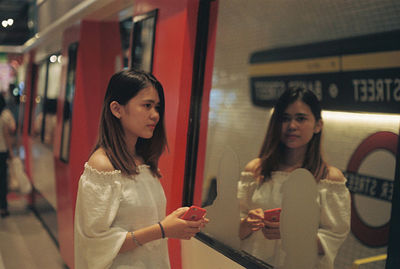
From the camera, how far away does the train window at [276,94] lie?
141 cm

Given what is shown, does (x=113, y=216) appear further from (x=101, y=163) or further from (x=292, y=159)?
(x=292, y=159)

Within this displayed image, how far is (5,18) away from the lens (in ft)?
23.7

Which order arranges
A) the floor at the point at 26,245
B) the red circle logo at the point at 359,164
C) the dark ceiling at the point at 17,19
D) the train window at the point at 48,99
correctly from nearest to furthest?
the red circle logo at the point at 359,164
the floor at the point at 26,245
the train window at the point at 48,99
the dark ceiling at the point at 17,19

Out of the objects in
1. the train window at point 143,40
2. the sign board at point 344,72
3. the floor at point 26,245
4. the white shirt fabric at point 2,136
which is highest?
the train window at point 143,40

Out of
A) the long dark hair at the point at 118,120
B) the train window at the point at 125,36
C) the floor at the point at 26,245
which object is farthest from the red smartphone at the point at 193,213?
the floor at the point at 26,245

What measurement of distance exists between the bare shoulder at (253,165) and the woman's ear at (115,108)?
0.64 m

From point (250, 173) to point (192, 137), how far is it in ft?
1.88

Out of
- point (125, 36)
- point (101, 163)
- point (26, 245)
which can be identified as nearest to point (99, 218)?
point (101, 163)

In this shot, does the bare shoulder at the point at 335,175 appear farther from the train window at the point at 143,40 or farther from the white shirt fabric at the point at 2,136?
the white shirt fabric at the point at 2,136

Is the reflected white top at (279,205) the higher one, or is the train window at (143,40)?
the train window at (143,40)

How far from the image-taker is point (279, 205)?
1795 mm

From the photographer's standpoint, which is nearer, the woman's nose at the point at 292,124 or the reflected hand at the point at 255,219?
the woman's nose at the point at 292,124

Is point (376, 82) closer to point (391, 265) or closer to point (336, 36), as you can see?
point (336, 36)

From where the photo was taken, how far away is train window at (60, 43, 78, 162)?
402 centimetres
